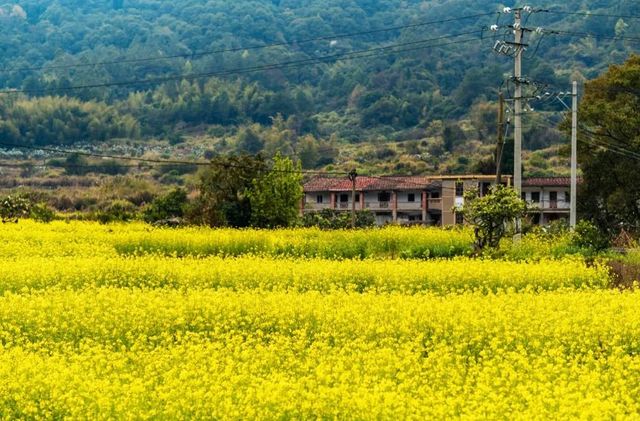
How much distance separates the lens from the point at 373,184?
67688mm

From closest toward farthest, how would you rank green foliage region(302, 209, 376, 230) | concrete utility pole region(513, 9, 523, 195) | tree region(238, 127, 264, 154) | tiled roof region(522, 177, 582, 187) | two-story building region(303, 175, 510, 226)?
concrete utility pole region(513, 9, 523, 195) → green foliage region(302, 209, 376, 230) → tiled roof region(522, 177, 582, 187) → two-story building region(303, 175, 510, 226) → tree region(238, 127, 264, 154)

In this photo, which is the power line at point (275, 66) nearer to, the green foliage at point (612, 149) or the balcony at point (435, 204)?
the balcony at point (435, 204)

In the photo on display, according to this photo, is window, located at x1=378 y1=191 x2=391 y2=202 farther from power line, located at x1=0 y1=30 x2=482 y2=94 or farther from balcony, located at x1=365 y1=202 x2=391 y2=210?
power line, located at x1=0 y1=30 x2=482 y2=94

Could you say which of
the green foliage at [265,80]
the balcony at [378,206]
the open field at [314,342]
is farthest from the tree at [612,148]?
the green foliage at [265,80]

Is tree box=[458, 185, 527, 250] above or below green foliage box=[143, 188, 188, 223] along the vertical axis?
above

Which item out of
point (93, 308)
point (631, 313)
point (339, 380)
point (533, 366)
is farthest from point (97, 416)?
point (631, 313)

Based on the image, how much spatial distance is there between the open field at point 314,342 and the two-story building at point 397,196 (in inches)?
1674

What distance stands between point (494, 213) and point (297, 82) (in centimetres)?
14278

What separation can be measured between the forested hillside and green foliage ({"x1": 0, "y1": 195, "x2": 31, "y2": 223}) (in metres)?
46.5

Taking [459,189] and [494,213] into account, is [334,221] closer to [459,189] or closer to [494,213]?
[459,189]

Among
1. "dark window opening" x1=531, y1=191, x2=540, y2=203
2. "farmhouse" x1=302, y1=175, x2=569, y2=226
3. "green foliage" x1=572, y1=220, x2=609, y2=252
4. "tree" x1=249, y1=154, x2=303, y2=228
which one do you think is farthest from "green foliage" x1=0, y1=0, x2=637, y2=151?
"green foliage" x1=572, y1=220, x2=609, y2=252

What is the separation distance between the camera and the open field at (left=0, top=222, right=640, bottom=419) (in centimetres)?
954

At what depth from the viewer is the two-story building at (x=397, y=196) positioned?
65562 mm

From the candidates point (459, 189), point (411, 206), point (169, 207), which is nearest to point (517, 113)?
point (169, 207)
